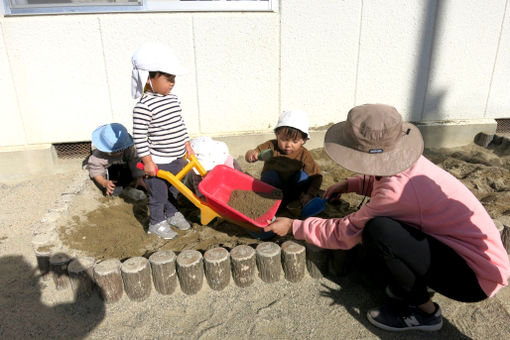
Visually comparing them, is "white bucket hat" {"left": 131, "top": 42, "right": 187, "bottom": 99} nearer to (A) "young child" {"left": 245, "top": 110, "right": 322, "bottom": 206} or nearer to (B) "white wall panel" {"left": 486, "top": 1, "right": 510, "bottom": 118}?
(A) "young child" {"left": 245, "top": 110, "right": 322, "bottom": 206}

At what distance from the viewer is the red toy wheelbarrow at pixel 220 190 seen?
2453 millimetres

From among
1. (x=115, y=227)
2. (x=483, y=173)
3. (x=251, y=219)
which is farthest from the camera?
(x=483, y=173)

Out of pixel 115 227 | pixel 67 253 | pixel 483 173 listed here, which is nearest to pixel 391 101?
pixel 483 173

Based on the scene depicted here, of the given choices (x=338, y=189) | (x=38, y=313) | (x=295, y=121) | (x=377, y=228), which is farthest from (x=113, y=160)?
(x=377, y=228)

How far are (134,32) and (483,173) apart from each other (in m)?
3.51

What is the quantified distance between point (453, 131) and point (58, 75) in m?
4.29

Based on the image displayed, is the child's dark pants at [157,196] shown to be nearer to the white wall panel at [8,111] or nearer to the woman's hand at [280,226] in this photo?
the woman's hand at [280,226]

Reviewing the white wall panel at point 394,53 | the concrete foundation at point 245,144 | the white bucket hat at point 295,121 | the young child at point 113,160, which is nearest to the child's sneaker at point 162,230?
the young child at point 113,160

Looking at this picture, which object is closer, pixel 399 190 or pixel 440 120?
pixel 399 190

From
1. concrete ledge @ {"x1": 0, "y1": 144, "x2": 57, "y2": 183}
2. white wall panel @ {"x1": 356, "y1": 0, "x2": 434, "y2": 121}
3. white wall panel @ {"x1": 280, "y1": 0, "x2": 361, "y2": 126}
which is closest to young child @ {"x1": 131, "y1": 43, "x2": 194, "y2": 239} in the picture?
white wall panel @ {"x1": 280, "y1": 0, "x2": 361, "y2": 126}

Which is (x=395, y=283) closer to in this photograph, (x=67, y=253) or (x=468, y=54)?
(x=67, y=253)

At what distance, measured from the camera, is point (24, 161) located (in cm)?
400

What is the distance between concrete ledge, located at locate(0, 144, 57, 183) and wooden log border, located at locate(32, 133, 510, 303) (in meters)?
1.89

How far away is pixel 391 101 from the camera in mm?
4379
